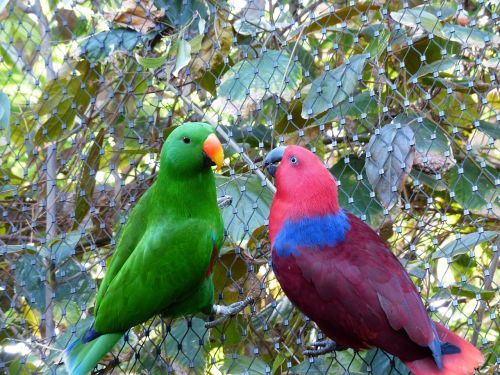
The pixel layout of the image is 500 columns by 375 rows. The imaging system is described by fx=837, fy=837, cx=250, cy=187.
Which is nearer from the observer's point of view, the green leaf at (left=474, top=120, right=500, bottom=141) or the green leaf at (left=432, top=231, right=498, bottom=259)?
the green leaf at (left=432, top=231, right=498, bottom=259)

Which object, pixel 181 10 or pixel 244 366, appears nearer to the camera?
pixel 244 366

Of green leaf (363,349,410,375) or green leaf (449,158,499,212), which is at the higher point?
green leaf (449,158,499,212)

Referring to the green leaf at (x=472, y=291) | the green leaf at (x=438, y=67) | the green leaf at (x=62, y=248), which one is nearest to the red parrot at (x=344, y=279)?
the green leaf at (x=472, y=291)

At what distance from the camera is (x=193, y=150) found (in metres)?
1.81

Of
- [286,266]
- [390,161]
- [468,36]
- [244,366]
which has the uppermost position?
[468,36]

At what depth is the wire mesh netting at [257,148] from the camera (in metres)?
1.88

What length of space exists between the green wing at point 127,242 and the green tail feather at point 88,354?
92 millimetres

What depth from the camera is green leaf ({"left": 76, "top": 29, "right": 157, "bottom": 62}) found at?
222cm

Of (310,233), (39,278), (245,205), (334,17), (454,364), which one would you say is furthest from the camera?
(39,278)

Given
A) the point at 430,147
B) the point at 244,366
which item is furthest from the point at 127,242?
the point at 430,147

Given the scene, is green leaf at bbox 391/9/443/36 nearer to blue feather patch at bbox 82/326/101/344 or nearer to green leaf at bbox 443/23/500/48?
green leaf at bbox 443/23/500/48

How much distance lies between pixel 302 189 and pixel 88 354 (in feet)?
1.98

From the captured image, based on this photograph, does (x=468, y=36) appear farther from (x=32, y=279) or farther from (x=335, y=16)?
(x=32, y=279)

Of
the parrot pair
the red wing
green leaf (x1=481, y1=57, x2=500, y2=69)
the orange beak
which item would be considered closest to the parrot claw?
the parrot pair
